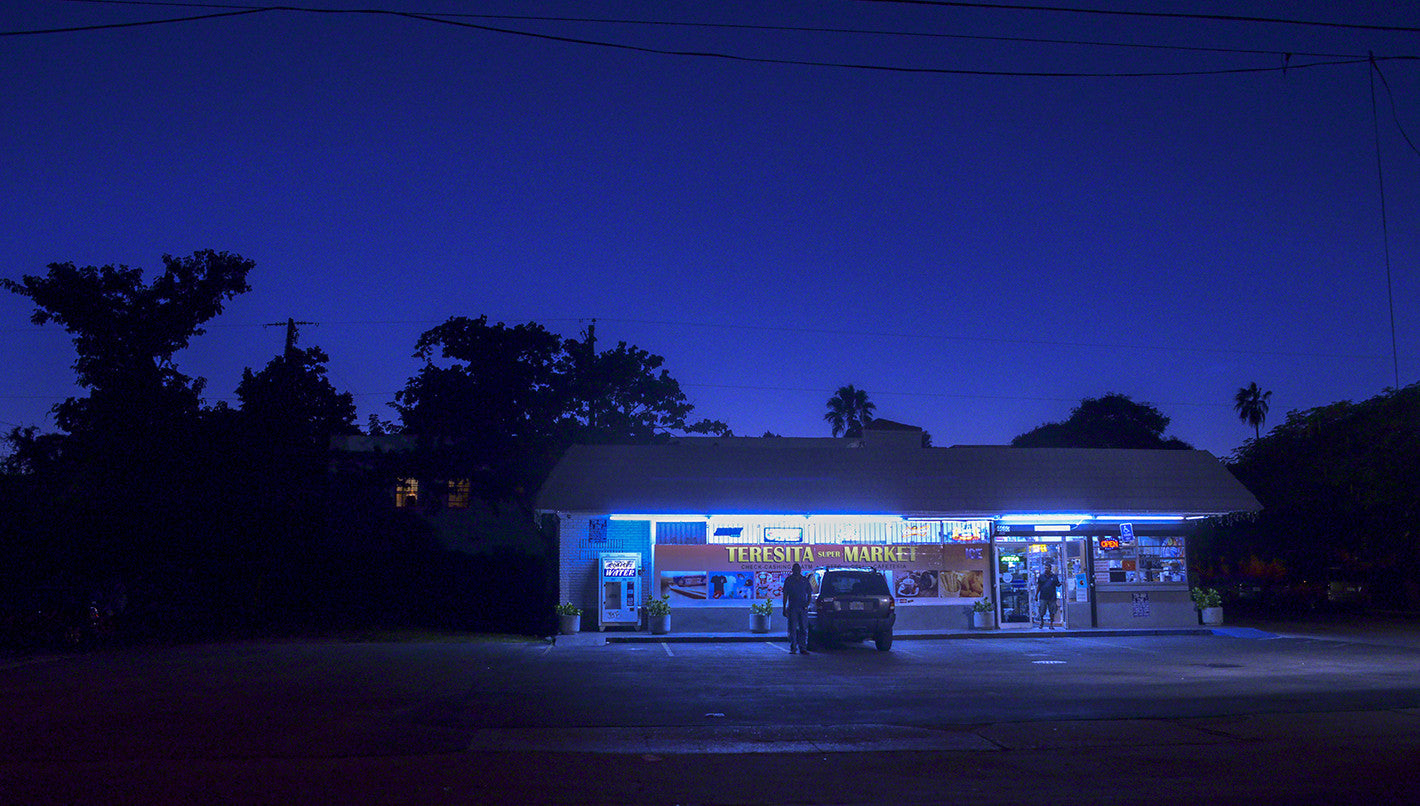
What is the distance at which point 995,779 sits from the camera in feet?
30.5

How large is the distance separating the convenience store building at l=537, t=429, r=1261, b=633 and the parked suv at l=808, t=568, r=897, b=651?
11.1 feet

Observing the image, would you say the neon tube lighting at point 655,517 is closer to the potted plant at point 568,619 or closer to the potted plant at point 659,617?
the potted plant at point 659,617

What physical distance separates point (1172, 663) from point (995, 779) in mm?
11448

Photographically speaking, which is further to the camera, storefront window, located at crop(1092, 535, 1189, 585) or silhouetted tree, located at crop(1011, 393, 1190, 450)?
silhouetted tree, located at crop(1011, 393, 1190, 450)

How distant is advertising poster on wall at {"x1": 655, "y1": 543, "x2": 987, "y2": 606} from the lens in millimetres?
26531

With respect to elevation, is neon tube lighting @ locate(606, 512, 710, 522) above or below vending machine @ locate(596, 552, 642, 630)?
above

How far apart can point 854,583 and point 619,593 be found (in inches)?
249

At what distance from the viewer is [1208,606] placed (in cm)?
2797

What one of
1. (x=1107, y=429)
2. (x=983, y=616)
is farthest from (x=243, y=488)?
(x=1107, y=429)

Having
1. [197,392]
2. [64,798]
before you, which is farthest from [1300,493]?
[64,798]

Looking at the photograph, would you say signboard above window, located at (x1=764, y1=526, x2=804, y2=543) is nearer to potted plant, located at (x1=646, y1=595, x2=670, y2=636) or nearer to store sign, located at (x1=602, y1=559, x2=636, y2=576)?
potted plant, located at (x1=646, y1=595, x2=670, y2=636)

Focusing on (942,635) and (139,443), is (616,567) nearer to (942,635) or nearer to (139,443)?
(942,635)

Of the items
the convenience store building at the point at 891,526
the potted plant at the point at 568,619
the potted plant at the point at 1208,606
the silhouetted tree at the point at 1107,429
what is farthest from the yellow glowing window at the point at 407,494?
the silhouetted tree at the point at 1107,429

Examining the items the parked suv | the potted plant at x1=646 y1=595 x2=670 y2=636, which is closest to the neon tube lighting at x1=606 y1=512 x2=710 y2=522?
the potted plant at x1=646 y1=595 x2=670 y2=636
